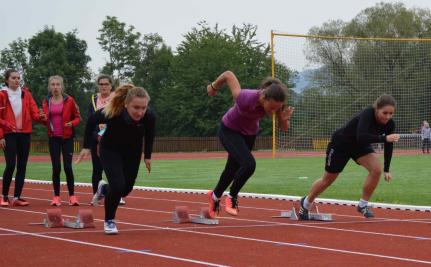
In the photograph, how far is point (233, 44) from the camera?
67.2 meters

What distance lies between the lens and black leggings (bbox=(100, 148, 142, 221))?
28.2 feet

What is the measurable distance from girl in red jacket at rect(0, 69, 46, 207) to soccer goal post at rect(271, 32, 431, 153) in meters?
21.4

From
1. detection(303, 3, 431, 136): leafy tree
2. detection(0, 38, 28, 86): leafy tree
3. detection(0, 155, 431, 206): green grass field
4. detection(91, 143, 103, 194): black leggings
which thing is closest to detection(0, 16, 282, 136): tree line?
detection(0, 38, 28, 86): leafy tree

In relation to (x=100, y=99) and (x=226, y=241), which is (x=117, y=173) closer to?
(x=226, y=241)

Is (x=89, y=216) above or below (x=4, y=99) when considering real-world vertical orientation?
below

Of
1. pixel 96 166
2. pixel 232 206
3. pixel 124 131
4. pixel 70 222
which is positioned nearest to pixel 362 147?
pixel 232 206

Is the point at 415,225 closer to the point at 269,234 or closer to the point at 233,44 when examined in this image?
the point at 269,234

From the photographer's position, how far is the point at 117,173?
863 centimetres

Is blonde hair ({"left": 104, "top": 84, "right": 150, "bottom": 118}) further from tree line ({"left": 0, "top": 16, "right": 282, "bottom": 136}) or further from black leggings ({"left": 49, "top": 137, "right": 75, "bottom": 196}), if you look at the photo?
tree line ({"left": 0, "top": 16, "right": 282, "bottom": 136})

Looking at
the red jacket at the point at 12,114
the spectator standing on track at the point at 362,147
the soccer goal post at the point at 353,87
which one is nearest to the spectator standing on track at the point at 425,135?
the soccer goal post at the point at 353,87

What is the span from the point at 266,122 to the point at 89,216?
51478mm

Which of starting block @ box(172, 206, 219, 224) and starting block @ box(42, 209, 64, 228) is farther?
starting block @ box(172, 206, 219, 224)

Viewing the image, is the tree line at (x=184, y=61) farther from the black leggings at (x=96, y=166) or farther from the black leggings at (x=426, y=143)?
the black leggings at (x=96, y=166)

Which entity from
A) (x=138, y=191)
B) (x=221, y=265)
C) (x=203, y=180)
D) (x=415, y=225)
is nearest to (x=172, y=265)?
(x=221, y=265)
